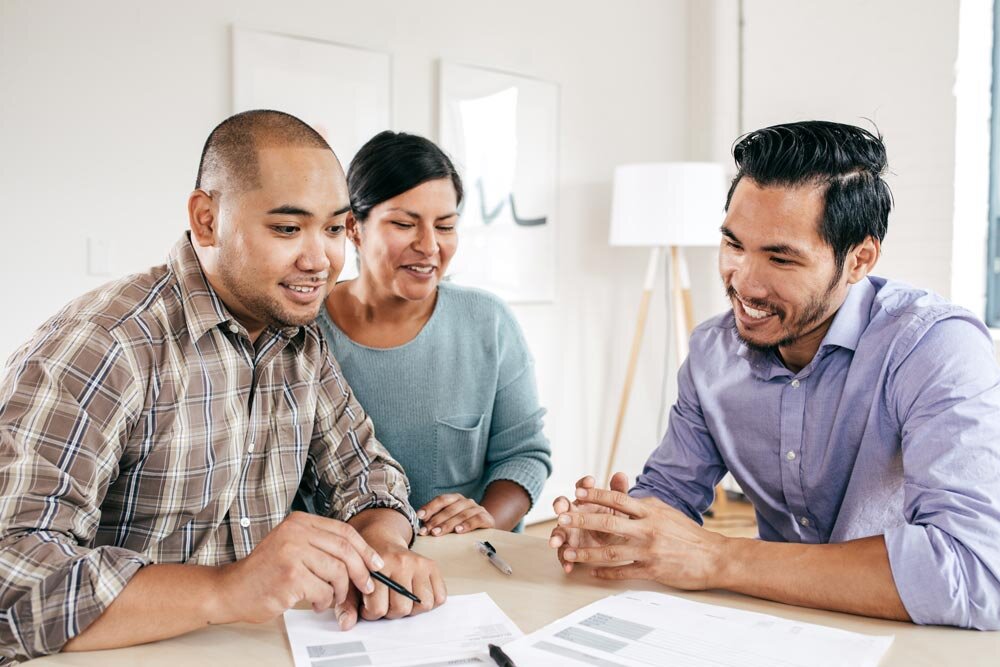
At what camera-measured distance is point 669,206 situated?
434 centimetres

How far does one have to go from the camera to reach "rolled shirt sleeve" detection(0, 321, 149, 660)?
105cm

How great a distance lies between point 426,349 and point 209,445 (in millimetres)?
742

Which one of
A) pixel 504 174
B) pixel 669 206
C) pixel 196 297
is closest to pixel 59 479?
pixel 196 297

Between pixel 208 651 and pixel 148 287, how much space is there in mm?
632

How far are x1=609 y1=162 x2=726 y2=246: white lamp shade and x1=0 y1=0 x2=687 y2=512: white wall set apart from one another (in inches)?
14.9

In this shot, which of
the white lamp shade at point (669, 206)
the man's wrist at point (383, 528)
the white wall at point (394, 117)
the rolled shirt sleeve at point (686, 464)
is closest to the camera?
the man's wrist at point (383, 528)

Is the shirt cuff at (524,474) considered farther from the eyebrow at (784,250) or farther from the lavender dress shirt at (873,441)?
the eyebrow at (784,250)

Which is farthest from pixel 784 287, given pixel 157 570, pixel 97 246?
pixel 97 246

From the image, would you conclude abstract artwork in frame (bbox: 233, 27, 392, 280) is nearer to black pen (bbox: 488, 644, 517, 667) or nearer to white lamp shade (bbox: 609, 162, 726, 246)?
white lamp shade (bbox: 609, 162, 726, 246)

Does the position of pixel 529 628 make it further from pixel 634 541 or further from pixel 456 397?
pixel 456 397

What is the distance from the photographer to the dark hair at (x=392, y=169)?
202 cm

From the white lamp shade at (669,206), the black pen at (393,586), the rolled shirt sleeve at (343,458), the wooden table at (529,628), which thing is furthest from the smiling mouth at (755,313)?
the white lamp shade at (669,206)

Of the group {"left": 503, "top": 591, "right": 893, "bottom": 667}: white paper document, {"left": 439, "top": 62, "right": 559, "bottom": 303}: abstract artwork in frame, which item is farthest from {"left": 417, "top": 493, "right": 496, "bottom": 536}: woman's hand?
{"left": 439, "top": 62, "right": 559, "bottom": 303}: abstract artwork in frame

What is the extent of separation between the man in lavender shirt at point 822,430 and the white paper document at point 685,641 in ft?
0.30
